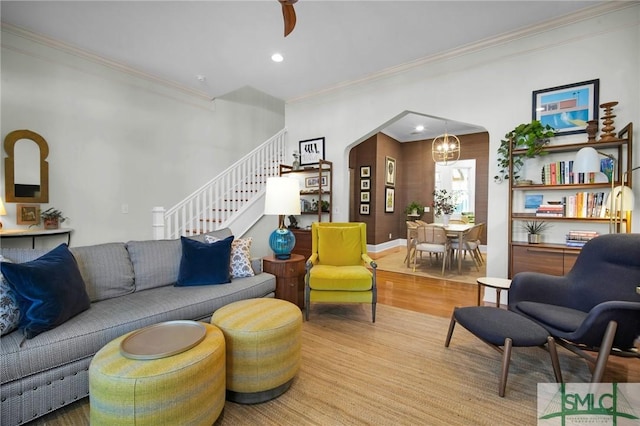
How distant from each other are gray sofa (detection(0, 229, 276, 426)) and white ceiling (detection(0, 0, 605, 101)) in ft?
8.11

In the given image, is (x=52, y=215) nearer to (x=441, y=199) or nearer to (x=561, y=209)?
(x=561, y=209)

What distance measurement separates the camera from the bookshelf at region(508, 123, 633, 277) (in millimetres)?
2896

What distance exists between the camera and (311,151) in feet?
17.4

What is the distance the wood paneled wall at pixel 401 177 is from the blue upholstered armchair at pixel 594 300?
182 inches

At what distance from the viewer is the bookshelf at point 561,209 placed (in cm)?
290

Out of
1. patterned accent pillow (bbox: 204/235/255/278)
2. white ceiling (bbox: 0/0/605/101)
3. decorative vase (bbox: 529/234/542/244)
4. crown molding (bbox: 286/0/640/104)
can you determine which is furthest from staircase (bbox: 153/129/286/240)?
decorative vase (bbox: 529/234/542/244)

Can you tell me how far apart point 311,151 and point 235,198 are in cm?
163

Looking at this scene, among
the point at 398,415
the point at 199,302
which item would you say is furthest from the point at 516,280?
the point at 199,302

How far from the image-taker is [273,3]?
9.50 ft

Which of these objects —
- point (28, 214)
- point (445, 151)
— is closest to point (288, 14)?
point (28, 214)

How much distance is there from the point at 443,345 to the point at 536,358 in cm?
66

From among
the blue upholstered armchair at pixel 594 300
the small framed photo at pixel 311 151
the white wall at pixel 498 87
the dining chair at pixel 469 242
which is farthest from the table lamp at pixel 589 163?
the small framed photo at pixel 311 151

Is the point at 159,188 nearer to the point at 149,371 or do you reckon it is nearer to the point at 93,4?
the point at 93,4

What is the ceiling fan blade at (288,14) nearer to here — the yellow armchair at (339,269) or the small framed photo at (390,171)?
the yellow armchair at (339,269)
